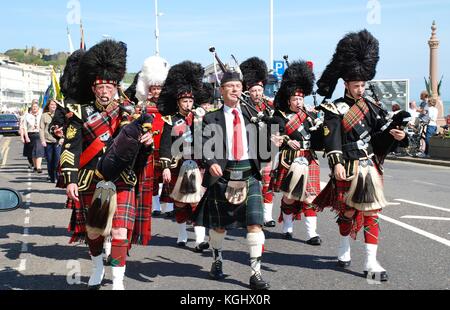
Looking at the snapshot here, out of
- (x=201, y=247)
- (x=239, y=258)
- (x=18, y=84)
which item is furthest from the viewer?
(x=18, y=84)

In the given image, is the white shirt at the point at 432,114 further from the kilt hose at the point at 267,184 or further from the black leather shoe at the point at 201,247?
the black leather shoe at the point at 201,247

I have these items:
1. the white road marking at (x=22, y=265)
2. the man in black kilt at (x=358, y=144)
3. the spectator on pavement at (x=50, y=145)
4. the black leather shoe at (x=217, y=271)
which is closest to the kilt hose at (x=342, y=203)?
the man in black kilt at (x=358, y=144)

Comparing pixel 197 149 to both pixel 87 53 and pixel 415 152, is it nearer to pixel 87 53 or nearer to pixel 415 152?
pixel 87 53

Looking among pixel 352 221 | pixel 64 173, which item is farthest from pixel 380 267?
pixel 64 173

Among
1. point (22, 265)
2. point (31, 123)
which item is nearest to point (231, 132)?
point (22, 265)

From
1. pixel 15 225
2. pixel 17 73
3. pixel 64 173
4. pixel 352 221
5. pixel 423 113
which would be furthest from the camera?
pixel 17 73

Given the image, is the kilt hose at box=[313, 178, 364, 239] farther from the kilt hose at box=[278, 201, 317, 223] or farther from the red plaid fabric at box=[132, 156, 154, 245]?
the red plaid fabric at box=[132, 156, 154, 245]

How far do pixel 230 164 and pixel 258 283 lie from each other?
1190 mm

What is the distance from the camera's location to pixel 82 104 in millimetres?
5773

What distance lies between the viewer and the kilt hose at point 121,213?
5217 millimetres

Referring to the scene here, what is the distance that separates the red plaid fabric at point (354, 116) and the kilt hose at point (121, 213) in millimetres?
2252

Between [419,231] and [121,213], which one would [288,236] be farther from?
[121,213]

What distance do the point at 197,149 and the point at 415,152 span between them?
1620 cm

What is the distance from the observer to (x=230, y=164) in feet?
19.0
